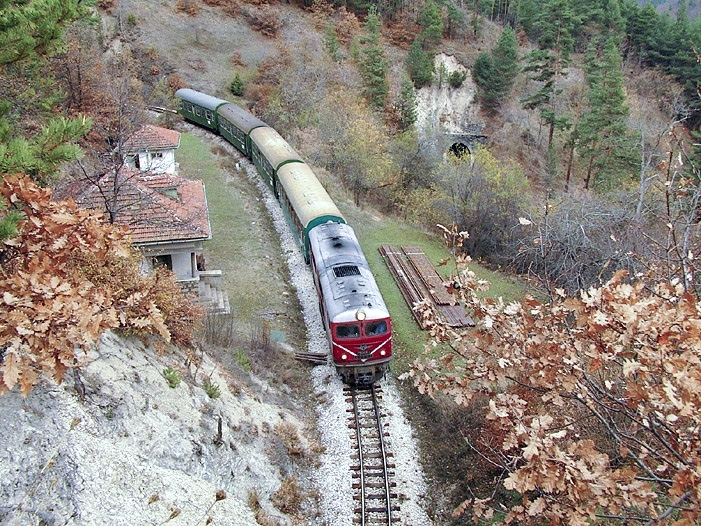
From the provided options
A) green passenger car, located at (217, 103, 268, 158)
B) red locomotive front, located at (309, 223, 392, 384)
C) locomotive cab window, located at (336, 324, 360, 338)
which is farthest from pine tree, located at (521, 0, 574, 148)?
locomotive cab window, located at (336, 324, 360, 338)

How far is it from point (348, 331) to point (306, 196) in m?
8.73

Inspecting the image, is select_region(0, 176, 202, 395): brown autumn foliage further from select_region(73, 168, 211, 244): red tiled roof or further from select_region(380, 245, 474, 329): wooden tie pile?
select_region(380, 245, 474, 329): wooden tie pile

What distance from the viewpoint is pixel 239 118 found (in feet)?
110

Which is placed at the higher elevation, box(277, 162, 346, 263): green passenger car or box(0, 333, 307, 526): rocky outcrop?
box(277, 162, 346, 263): green passenger car

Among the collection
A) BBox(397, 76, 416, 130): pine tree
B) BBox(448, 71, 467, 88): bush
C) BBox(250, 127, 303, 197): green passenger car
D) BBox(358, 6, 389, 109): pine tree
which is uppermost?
BBox(448, 71, 467, 88): bush

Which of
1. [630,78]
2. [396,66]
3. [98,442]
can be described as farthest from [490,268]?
[630,78]

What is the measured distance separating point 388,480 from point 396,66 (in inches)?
2142

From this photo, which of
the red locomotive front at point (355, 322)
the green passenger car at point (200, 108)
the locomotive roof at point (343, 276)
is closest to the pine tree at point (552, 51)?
the green passenger car at point (200, 108)

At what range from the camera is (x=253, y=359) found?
15656 mm

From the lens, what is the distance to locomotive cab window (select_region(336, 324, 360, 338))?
47.5 feet

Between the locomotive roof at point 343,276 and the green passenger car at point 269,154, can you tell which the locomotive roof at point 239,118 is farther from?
the locomotive roof at point 343,276

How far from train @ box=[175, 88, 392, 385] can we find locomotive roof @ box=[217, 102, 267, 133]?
2794 millimetres

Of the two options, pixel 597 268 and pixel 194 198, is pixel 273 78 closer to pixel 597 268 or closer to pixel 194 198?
pixel 194 198

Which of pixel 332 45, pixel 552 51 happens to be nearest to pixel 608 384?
pixel 332 45
